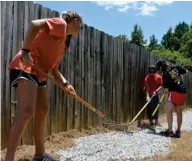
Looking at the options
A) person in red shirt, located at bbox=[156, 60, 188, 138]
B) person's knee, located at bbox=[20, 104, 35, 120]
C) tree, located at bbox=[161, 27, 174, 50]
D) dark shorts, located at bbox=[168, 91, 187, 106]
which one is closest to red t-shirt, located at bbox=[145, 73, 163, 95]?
person in red shirt, located at bbox=[156, 60, 188, 138]

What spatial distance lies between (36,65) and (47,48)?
20 cm

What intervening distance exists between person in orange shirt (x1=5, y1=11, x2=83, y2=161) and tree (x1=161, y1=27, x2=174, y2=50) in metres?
56.1

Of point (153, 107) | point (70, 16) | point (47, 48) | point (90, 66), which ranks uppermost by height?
point (70, 16)

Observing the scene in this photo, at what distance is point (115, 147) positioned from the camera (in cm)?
606

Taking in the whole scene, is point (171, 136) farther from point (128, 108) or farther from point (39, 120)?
point (39, 120)

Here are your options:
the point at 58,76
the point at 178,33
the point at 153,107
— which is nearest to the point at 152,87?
the point at 153,107

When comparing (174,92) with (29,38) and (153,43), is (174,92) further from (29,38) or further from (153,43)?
(153,43)

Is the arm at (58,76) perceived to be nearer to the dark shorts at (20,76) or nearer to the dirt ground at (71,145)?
the dark shorts at (20,76)

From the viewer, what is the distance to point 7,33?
5.22 m

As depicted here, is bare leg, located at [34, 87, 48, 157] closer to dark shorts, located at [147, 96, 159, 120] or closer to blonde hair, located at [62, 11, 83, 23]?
blonde hair, located at [62, 11, 83, 23]

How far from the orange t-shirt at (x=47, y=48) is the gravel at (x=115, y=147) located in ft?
5.04

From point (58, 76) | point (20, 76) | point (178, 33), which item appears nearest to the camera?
point (20, 76)

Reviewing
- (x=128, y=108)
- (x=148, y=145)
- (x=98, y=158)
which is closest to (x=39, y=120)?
(x=98, y=158)

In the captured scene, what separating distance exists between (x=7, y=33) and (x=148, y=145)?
2.88 meters
